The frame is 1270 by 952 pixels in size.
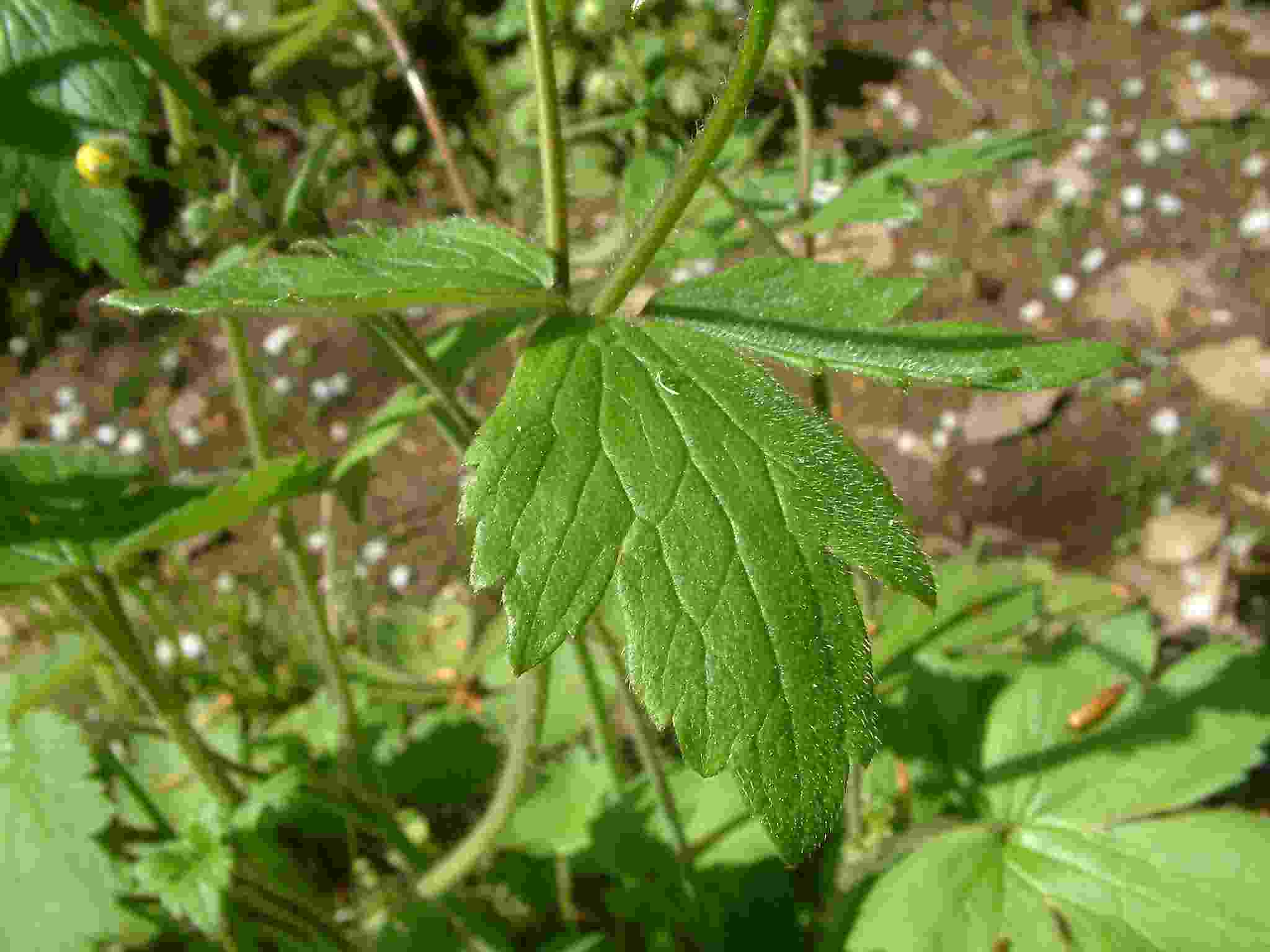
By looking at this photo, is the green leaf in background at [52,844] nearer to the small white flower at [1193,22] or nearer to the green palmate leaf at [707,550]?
the green palmate leaf at [707,550]

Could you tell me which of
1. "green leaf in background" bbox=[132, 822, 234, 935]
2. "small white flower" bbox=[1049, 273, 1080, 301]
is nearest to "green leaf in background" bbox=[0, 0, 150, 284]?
"green leaf in background" bbox=[132, 822, 234, 935]

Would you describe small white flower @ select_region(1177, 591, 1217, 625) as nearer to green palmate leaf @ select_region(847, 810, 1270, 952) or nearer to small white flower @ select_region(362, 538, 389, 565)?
green palmate leaf @ select_region(847, 810, 1270, 952)

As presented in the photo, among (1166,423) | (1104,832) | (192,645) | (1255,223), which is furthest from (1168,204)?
(192,645)

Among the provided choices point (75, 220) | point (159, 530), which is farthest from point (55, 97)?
point (159, 530)

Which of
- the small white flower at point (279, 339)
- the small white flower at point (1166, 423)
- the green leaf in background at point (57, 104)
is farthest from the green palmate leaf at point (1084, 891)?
the small white flower at point (279, 339)

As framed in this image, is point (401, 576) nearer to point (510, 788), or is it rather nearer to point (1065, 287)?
point (510, 788)

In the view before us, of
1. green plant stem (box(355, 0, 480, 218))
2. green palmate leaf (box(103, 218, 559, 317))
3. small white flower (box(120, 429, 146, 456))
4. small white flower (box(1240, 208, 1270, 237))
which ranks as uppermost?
green plant stem (box(355, 0, 480, 218))
